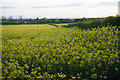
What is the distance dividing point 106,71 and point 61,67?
1.45 meters

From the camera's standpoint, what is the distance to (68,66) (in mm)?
4609

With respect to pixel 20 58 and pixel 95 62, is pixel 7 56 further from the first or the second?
pixel 95 62

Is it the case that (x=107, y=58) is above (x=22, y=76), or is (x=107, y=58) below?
above

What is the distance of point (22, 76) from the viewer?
419cm

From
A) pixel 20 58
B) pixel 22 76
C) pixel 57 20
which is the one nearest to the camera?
pixel 22 76

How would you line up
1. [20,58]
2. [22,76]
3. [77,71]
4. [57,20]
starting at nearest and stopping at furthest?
[22,76], [77,71], [20,58], [57,20]

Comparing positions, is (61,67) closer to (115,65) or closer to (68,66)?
(68,66)

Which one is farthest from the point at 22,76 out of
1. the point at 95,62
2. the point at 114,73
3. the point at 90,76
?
the point at 114,73

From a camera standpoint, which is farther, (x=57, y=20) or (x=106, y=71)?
(x=57, y=20)

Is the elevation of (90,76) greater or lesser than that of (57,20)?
lesser

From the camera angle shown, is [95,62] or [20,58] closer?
[95,62]

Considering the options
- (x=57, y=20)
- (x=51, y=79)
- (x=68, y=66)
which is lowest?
(x=51, y=79)

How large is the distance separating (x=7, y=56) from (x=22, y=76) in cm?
173

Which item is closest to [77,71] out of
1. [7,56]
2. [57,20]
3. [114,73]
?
[114,73]
